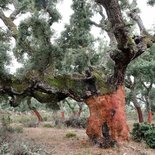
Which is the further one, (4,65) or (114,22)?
(4,65)

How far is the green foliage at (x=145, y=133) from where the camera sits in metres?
13.2

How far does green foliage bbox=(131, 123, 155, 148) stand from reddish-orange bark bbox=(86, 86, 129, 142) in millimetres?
983

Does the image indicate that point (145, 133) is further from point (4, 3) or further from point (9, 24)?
point (4, 3)

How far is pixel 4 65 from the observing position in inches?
546

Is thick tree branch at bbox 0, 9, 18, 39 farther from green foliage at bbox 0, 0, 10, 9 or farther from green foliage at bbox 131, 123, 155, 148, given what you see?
green foliage at bbox 131, 123, 155, 148

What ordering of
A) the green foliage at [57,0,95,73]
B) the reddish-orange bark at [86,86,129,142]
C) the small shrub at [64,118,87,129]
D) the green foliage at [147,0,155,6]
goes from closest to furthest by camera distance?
the green foliage at [147,0,155,6] → the reddish-orange bark at [86,86,129,142] → the green foliage at [57,0,95,73] → the small shrub at [64,118,87,129]

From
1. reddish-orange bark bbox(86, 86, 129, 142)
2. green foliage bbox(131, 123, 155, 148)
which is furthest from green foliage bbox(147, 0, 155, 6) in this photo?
green foliage bbox(131, 123, 155, 148)

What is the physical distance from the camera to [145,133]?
44.3 feet

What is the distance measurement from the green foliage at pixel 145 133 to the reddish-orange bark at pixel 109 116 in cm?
98

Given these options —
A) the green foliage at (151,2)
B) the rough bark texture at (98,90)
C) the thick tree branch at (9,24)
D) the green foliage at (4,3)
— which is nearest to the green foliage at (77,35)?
the rough bark texture at (98,90)

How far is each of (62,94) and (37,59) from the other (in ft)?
5.34

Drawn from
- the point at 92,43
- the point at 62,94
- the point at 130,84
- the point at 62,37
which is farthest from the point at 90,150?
the point at 130,84

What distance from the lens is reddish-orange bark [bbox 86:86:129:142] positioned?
492 inches

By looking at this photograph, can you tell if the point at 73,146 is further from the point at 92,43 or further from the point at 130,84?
the point at 130,84
